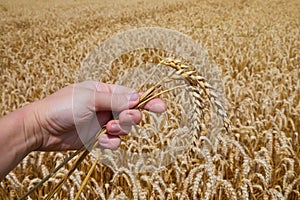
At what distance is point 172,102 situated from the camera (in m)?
3.21

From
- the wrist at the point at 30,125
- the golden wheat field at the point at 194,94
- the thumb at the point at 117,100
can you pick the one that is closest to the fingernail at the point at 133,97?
the thumb at the point at 117,100

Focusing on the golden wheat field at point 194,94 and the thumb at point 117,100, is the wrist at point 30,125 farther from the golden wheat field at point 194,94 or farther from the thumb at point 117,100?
the golden wheat field at point 194,94

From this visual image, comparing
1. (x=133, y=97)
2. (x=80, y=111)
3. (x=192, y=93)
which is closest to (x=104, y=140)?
(x=80, y=111)

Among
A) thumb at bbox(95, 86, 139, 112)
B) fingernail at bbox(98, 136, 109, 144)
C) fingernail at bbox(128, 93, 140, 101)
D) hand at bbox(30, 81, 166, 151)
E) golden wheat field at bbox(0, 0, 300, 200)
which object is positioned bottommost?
golden wheat field at bbox(0, 0, 300, 200)

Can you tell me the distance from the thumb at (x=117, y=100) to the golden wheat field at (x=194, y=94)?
133mm

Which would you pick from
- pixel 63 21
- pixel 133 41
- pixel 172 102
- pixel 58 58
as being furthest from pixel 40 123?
pixel 63 21

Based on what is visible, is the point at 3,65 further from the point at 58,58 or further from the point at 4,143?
the point at 4,143

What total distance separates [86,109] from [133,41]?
34 cm

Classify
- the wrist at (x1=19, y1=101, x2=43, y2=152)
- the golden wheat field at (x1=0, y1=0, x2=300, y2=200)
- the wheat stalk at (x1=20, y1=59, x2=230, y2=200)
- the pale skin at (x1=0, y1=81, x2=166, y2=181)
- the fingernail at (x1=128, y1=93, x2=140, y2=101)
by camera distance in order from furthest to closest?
the golden wheat field at (x1=0, y1=0, x2=300, y2=200) < the wrist at (x1=19, y1=101, x2=43, y2=152) < the pale skin at (x1=0, y1=81, x2=166, y2=181) < the fingernail at (x1=128, y1=93, x2=140, y2=101) < the wheat stalk at (x1=20, y1=59, x2=230, y2=200)

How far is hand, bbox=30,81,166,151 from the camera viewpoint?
54.3 inches

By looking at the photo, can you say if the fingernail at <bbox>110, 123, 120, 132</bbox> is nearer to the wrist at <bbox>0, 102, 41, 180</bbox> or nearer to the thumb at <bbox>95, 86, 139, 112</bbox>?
the thumb at <bbox>95, 86, 139, 112</bbox>

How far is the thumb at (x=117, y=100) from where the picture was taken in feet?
3.97

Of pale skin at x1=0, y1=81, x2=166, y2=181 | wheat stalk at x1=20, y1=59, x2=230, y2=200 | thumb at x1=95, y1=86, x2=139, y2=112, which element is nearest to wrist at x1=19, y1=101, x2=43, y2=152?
pale skin at x1=0, y1=81, x2=166, y2=181

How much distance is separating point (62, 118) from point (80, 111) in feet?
0.26
